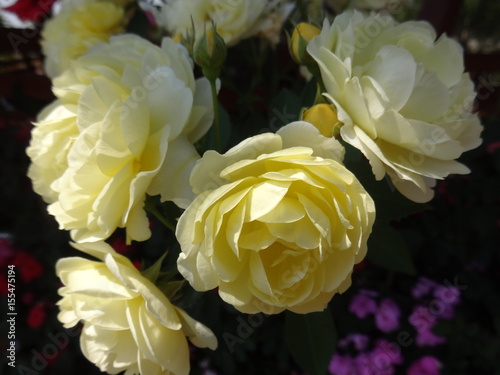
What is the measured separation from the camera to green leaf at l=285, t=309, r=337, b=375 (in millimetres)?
573

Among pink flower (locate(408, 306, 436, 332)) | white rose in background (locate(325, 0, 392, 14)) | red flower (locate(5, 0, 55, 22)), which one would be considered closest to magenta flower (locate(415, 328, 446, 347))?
pink flower (locate(408, 306, 436, 332))

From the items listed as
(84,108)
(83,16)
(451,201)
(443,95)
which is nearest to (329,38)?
(443,95)

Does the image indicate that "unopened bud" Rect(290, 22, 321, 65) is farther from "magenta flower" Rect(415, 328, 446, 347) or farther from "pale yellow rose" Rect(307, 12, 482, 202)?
"magenta flower" Rect(415, 328, 446, 347)

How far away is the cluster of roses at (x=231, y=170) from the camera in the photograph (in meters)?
0.36

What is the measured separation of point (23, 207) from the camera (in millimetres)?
1354

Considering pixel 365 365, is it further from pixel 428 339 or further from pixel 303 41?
pixel 303 41

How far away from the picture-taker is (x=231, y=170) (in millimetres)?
349

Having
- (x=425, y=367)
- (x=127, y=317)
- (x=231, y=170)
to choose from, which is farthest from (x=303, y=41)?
(x=425, y=367)

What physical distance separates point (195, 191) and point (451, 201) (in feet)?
3.33

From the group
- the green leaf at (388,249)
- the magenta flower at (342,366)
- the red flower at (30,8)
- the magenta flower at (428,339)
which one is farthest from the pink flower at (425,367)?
the red flower at (30,8)

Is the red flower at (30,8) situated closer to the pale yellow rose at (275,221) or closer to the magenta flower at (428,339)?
the pale yellow rose at (275,221)

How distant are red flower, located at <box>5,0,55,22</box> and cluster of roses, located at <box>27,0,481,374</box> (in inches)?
25.7

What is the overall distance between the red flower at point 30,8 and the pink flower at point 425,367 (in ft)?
3.94

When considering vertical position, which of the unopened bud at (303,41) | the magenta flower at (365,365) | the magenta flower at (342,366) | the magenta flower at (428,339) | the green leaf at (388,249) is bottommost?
the magenta flower at (342,366)
